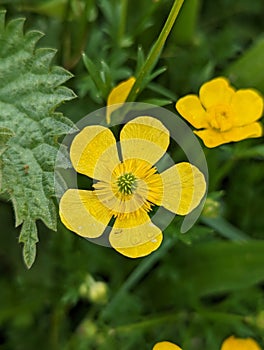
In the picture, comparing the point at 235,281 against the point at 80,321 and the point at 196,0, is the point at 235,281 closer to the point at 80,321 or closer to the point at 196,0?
the point at 80,321

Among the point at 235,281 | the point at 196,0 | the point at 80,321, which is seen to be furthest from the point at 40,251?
the point at 196,0

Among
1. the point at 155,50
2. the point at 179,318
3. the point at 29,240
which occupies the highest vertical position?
the point at 155,50

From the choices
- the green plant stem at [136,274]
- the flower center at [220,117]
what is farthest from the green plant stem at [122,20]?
the green plant stem at [136,274]

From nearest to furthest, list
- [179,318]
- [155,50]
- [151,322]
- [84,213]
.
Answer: [84,213] → [155,50] → [151,322] → [179,318]

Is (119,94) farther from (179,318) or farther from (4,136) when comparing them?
(179,318)

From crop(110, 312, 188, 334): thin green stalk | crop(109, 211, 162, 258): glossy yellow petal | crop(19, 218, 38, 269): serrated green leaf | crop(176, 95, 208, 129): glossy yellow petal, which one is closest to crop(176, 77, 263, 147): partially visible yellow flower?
crop(176, 95, 208, 129): glossy yellow petal

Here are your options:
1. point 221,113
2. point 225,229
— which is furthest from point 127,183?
point 225,229

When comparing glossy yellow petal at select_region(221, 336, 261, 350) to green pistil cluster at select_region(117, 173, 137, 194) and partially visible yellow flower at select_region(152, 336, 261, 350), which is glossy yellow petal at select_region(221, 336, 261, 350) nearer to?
partially visible yellow flower at select_region(152, 336, 261, 350)
